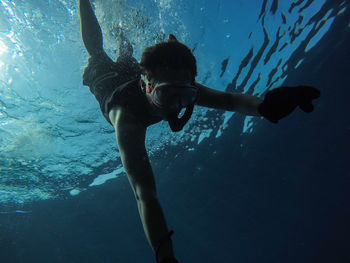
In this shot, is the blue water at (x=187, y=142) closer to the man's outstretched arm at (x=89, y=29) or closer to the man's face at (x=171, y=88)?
the man's outstretched arm at (x=89, y=29)

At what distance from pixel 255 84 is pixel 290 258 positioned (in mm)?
45909

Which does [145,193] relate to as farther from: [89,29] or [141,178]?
[89,29]

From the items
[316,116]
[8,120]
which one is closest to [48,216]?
[8,120]

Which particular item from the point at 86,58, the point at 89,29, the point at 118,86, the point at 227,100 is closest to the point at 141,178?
the point at 227,100

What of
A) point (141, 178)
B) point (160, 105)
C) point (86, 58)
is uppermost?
point (86, 58)

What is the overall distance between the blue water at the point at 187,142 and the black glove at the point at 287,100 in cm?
549

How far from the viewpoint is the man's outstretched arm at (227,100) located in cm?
316

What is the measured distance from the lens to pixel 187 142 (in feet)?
54.8

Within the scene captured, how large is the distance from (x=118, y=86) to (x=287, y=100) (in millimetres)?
2803

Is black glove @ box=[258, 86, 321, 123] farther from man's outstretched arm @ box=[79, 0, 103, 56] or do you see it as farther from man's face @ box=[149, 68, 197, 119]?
man's outstretched arm @ box=[79, 0, 103, 56]

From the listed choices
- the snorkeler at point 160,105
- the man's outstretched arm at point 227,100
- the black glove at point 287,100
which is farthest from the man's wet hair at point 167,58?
the black glove at point 287,100

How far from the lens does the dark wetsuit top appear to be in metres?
3.33

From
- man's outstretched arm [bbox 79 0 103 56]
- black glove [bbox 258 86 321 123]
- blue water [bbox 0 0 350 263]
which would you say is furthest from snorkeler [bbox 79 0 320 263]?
blue water [bbox 0 0 350 263]

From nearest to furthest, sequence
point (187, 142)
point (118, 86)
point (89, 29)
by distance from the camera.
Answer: point (118, 86)
point (89, 29)
point (187, 142)
